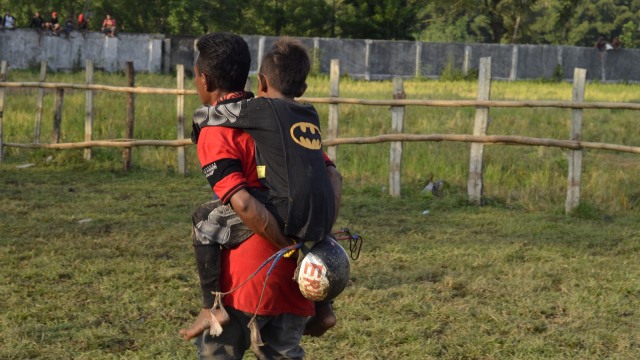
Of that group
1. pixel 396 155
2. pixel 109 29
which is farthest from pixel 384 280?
pixel 109 29

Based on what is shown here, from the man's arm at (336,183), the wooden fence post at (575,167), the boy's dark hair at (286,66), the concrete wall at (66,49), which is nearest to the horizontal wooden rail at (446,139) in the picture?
the wooden fence post at (575,167)

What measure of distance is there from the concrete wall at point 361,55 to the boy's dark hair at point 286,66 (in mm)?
24346

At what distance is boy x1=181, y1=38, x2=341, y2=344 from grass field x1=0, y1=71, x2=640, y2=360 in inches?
72.3

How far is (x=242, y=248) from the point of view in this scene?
2.83 metres

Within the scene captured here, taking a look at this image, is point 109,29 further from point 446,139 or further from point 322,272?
point 322,272

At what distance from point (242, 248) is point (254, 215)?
0.53ft

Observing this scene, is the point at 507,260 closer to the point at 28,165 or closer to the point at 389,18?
the point at 28,165

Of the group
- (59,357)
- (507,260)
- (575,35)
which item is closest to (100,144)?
(507,260)

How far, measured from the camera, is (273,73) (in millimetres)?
2842

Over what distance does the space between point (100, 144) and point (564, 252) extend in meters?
5.86

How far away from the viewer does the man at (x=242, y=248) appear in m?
2.73

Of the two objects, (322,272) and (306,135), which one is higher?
(306,135)

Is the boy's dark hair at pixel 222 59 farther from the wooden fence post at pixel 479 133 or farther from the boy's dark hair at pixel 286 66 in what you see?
the wooden fence post at pixel 479 133

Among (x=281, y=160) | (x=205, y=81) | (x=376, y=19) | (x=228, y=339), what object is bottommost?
(x=228, y=339)
